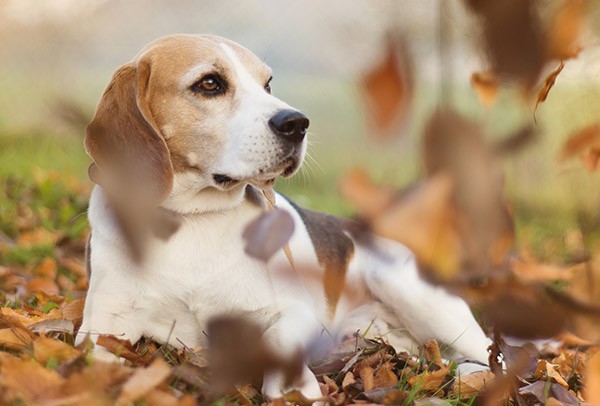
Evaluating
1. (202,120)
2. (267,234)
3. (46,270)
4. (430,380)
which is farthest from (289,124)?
(46,270)

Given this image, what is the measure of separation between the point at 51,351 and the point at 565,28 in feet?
6.12

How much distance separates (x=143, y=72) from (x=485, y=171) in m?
2.29

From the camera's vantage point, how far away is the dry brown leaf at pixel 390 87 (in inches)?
29.5

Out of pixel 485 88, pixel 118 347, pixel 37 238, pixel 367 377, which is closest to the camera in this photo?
pixel 485 88

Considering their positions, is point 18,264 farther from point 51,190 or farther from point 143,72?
point 143,72

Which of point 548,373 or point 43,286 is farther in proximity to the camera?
point 43,286

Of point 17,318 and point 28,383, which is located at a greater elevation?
point 28,383

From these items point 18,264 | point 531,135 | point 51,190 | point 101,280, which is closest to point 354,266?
point 101,280

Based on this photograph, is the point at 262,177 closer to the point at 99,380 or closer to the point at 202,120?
Result: the point at 202,120

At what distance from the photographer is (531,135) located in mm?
845

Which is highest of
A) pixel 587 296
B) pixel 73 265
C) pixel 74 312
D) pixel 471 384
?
pixel 587 296

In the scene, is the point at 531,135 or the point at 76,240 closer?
the point at 531,135

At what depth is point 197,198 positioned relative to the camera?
2879 millimetres

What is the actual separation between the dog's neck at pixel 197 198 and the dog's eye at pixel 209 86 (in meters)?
0.34
